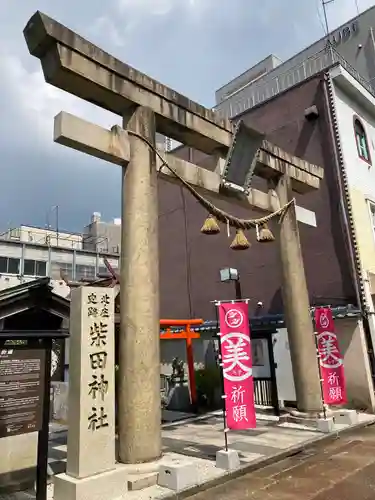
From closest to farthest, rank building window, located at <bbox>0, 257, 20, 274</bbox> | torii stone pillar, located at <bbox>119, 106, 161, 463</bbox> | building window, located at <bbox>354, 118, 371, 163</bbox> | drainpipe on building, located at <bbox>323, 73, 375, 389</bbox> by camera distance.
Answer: torii stone pillar, located at <bbox>119, 106, 161, 463</bbox>
drainpipe on building, located at <bbox>323, 73, 375, 389</bbox>
building window, located at <bbox>354, 118, 371, 163</bbox>
building window, located at <bbox>0, 257, 20, 274</bbox>

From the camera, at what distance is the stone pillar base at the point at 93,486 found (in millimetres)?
5281

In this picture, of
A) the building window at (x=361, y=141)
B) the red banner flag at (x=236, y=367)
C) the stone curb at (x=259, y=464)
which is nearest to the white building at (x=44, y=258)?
the red banner flag at (x=236, y=367)

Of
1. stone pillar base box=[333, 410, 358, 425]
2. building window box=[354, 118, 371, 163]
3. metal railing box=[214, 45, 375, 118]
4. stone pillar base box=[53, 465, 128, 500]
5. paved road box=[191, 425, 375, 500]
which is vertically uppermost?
metal railing box=[214, 45, 375, 118]

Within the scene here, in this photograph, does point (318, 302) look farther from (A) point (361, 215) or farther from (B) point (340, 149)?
(B) point (340, 149)

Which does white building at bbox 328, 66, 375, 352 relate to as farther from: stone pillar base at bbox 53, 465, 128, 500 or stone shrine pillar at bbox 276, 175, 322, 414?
stone pillar base at bbox 53, 465, 128, 500

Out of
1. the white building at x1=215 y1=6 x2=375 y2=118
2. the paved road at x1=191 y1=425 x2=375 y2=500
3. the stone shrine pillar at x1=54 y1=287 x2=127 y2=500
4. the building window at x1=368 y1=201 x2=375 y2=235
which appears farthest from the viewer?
the white building at x1=215 y1=6 x2=375 y2=118

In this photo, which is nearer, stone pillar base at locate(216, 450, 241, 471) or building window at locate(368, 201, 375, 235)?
stone pillar base at locate(216, 450, 241, 471)

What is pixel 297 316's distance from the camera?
446 inches

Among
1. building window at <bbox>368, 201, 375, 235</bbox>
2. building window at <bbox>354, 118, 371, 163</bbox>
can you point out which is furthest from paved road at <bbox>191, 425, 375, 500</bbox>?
building window at <bbox>354, 118, 371, 163</bbox>

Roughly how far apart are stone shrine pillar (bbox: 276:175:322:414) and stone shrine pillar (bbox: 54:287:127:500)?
651cm

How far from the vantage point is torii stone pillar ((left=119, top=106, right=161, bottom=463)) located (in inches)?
263

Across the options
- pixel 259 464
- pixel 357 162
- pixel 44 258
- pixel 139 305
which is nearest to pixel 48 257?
pixel 44 258

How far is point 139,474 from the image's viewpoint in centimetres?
622

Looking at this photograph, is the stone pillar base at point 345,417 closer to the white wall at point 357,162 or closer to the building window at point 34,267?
the white wall at point 357,162
